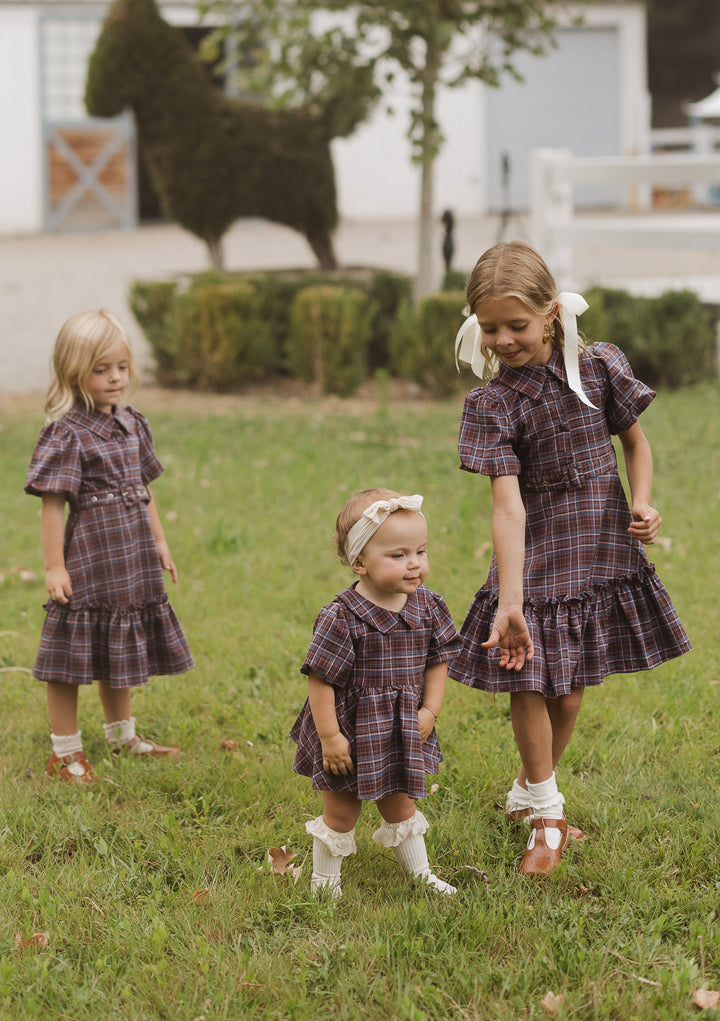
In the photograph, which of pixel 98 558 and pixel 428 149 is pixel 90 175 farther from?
pixel 98 558

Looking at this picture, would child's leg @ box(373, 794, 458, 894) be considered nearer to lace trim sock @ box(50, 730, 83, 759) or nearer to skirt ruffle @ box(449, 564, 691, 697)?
skirt ruffle @ box(449, 564, 691, 697)

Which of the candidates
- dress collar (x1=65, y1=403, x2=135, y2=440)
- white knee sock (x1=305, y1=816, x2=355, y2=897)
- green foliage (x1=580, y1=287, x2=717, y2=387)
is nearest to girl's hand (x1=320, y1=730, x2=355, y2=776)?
white knee sock (x1=305, y1=816, x2=355, y2=897)

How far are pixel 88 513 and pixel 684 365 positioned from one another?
6687mm

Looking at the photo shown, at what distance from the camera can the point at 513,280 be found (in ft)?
9.05

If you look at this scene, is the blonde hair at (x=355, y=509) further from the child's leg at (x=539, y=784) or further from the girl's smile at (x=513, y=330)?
the child's leg at (x=539, y=784)

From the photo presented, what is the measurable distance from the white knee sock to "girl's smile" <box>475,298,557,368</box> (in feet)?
3.90

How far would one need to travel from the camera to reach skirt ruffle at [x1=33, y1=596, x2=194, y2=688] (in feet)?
11.7

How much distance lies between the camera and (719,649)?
14.1ft

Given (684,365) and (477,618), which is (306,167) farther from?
(477,618)

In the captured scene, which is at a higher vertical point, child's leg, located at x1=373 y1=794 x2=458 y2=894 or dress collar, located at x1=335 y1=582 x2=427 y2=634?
dress collar, located at x1=335 y1=582 x2=427 y2=634

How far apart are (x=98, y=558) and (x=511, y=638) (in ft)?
4.49

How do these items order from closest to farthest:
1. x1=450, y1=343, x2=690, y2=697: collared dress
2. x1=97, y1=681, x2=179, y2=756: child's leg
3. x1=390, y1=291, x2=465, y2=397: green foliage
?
x1=450, y1=343, x2=690, y2=697: collared dress → x1=97, y1=681, x2=179, y2=756: child's leg → x1=390, y1=291, x2=465, y2=397: green foliage

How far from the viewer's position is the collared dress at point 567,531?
2.92m

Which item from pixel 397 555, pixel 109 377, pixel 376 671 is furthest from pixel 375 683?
pixel 109 377
